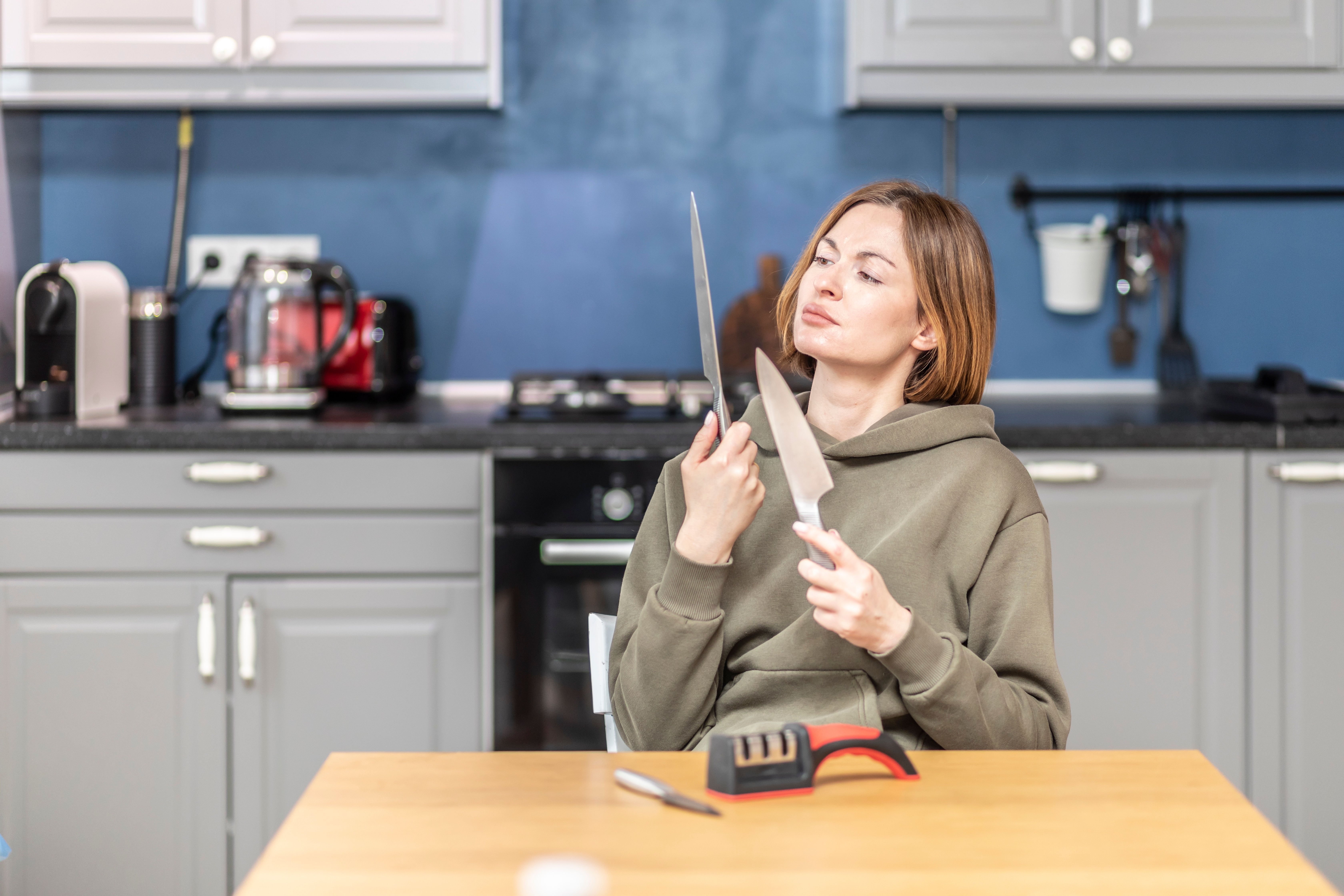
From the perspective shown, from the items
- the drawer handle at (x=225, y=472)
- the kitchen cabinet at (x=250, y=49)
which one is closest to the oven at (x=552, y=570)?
the drawer handle at (x=225, y=472)

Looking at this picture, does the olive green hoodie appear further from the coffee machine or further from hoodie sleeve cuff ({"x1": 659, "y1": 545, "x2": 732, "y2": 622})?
the coffee machine

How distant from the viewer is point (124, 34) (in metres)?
2.39

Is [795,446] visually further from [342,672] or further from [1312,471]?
[1312,471]

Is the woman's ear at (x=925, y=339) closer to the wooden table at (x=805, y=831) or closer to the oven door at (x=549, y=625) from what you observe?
the wooden table at (x=805, y=831)

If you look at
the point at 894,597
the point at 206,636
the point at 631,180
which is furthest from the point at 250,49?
the point at 894,597

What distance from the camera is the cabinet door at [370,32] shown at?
7.81 ft

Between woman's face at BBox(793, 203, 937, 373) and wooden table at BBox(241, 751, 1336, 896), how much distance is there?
46 centimetres

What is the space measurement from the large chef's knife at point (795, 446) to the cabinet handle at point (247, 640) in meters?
1.45

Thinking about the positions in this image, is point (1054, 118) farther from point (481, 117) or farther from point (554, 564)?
point (554, 564)

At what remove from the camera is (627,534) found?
2176mm

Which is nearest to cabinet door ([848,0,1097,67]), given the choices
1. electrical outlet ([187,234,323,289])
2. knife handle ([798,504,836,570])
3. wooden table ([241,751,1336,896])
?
electrical outlet ([187,234,323,289])

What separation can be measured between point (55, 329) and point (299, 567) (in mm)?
700

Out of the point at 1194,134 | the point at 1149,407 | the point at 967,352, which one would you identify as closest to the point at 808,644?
the point at 967,352

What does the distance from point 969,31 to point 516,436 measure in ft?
3.79
